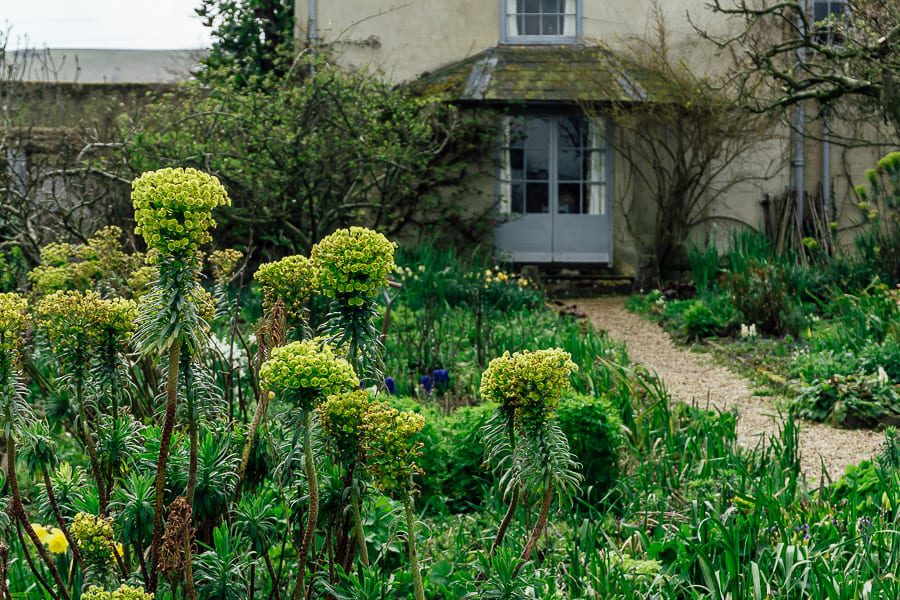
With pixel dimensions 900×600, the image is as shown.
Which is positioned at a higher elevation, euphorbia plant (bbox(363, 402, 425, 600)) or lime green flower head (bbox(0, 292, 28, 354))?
lime green flower head (bbox(0, 292, 28, 354))

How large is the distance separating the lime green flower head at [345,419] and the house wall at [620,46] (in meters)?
11.2

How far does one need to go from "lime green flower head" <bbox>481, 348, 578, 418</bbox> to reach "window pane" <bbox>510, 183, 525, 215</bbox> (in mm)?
11287

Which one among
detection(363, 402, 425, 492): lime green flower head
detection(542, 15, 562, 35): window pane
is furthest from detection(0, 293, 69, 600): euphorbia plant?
detection(542, 15, 562, 35): window pane

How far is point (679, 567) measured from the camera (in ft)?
11.0

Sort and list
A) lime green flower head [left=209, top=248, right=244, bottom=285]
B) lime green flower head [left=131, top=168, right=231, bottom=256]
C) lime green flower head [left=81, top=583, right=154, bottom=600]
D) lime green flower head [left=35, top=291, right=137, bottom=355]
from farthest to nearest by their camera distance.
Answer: lime green flower head [left=209, top=248, right=244, bottom=285]
lime green flower head [left=35, top=291, right=137, bottom=355]
lime green flower head [left=131, top=168, right=231, bottom=256]
lime green flower head [left=81, top=583, right=154, bottom=600]

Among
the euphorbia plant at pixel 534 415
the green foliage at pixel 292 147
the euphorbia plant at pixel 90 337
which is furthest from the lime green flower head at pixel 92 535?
the green foliage at pixel 292 147

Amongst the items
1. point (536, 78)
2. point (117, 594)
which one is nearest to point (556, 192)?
point (536, 78)

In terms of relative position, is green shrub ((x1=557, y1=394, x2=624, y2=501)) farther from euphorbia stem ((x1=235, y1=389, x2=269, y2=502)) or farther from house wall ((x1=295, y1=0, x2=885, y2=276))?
house wall ((x1=295, y1=0, x2=885, y2=276))

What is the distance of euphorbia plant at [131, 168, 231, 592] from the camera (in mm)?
1923

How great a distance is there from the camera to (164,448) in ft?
6.75

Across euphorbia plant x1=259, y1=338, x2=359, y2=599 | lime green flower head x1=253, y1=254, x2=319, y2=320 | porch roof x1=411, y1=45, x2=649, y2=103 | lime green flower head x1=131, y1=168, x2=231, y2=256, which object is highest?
porch roof x1=411, y1=45, x2=649, y2=103

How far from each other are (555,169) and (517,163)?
1.73ft

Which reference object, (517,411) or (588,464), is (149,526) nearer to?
(517,411)

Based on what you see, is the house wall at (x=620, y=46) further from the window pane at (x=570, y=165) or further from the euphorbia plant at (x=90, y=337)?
the euphorbia plant at (x=90, y=337)
